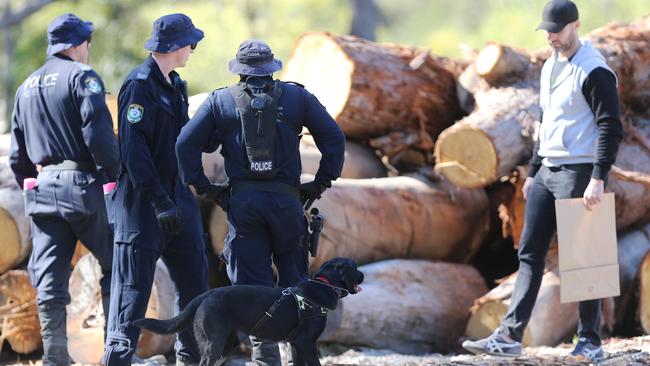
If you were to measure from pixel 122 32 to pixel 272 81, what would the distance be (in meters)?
25.6

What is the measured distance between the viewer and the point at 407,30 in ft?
175

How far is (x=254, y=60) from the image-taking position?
19.6 ft

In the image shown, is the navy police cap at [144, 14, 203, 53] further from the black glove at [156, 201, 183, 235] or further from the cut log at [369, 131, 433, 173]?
the cut log at [369, 131, 433, 173]

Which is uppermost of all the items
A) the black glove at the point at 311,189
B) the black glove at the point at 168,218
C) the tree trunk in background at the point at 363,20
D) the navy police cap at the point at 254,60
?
the navy police cap at the point at 254,60

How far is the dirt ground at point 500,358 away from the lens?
664cm

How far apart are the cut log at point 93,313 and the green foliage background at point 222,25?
752 inches

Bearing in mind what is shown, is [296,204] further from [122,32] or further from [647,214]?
[122,32]

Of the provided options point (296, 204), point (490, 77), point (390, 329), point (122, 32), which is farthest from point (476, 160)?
point (122, 32)

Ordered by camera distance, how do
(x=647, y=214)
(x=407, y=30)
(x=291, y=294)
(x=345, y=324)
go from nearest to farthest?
(x=291, y=294) < (x=345, y=324) < (x=647, y=214) < (x=407, y=30)

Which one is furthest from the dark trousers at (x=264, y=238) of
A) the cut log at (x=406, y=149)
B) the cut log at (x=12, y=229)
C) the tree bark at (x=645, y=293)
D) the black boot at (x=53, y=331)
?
the cut log at (x=406, y=149)

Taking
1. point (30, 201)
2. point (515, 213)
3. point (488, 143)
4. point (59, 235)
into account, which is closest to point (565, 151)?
point (488, 143)

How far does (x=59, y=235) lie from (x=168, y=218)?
1.35m

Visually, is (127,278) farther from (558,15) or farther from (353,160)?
(353,160)

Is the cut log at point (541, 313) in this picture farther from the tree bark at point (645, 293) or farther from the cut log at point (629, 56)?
the cut log at point (629, 56)
